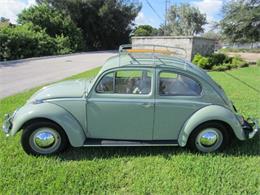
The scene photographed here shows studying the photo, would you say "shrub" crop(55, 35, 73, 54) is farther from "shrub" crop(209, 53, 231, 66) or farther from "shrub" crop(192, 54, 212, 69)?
"shrub" crop(209, 53, 231, 66)

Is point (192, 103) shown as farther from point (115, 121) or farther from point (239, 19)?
point (239, 19)

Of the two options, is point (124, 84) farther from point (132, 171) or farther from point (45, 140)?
point (45, 140)

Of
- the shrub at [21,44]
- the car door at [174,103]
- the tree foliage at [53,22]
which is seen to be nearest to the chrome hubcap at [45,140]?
the car door at [174,103]

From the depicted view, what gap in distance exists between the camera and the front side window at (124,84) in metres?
4.14

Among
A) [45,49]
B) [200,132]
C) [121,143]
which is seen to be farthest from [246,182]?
[45,49]

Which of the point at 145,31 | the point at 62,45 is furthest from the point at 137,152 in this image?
the point at 145,31

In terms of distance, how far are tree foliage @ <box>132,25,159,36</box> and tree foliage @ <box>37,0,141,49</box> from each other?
1.76 meters

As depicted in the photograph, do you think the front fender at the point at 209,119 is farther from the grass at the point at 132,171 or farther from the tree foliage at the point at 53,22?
the tree foliage at the point at 53,22

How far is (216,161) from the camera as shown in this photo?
13.2ft

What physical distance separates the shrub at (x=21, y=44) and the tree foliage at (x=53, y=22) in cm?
398

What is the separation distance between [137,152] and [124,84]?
3.69 ft

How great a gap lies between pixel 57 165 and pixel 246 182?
263 centimetres

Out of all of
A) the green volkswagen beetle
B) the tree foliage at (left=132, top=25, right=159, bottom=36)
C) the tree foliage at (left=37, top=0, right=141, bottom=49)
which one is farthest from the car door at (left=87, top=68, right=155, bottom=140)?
the tree foliage at (left=132, top=25, right=159, bottom=36)

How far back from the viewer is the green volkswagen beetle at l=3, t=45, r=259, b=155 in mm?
4055
